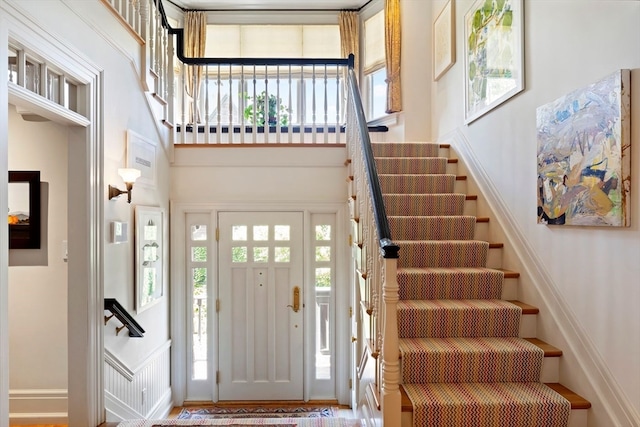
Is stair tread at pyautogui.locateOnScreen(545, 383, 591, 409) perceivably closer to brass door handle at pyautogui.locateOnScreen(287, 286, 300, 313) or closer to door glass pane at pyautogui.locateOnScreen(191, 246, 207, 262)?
brass door handle at pyautogui.locateOnScreen(287, 286, 300, 313)

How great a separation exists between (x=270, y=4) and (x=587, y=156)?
184 inches

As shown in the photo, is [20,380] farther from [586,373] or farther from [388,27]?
[388,27]

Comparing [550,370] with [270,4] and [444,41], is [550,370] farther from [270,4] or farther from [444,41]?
[270,4]

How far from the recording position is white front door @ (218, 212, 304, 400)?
13.0 feet

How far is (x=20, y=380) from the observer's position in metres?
2.99

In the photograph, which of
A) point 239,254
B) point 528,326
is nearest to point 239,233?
point 239,254

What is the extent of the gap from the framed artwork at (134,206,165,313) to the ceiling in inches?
127

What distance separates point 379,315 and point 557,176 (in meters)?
1.21

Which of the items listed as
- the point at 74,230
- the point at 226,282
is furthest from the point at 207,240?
the point at 74,230

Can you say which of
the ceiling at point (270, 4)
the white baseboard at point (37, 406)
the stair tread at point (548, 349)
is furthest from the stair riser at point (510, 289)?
the ceiling at point (270, 4)

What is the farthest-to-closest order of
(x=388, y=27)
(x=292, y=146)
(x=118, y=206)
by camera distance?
(x=388, y=27)
(x=292, y=146)
(x=118, y=206)

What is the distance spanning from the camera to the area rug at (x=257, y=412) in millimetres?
3771

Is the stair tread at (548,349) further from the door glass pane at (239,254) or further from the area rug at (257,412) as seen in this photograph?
the door glass pane at (239,254)

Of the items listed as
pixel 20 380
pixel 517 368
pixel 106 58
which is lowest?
pixel 20 380
